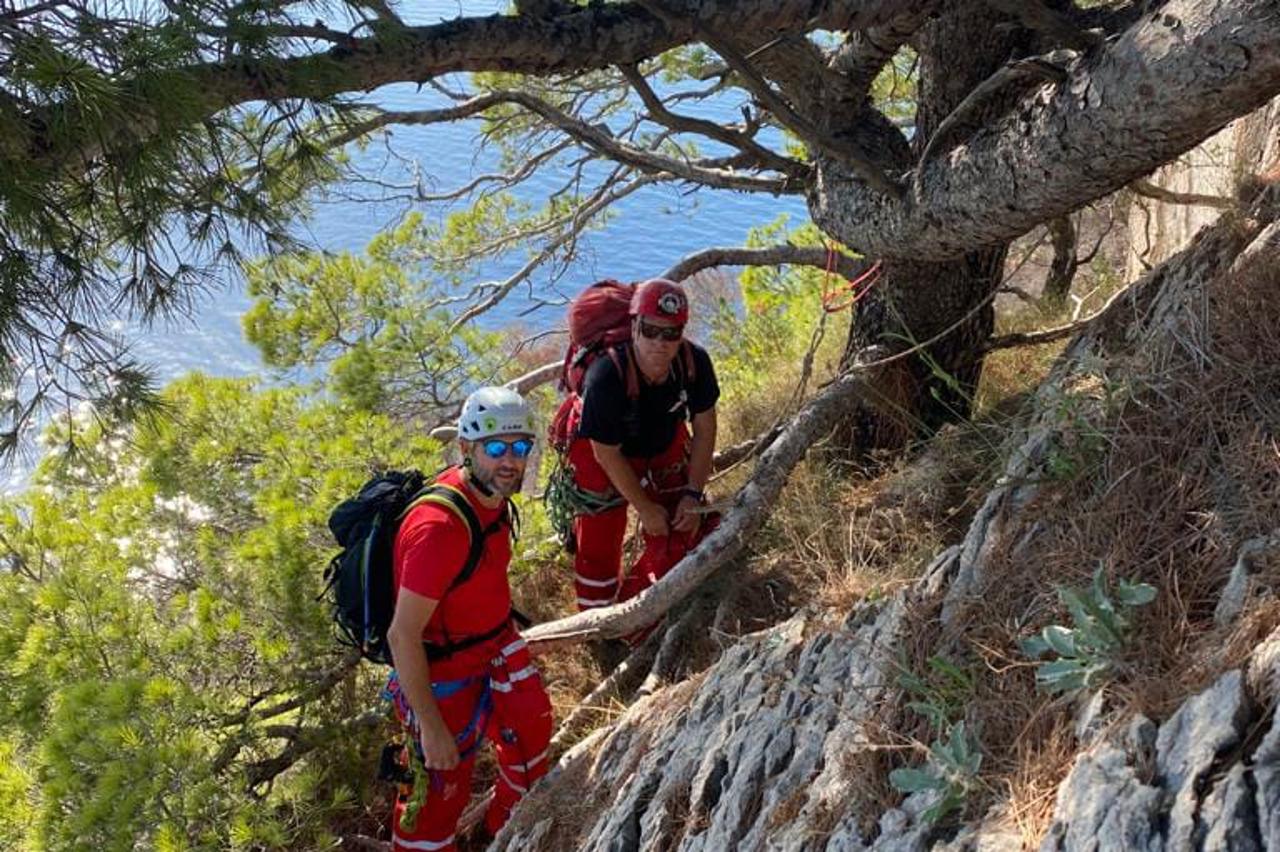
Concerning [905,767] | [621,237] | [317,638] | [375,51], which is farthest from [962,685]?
[621,237]

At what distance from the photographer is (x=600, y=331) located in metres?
4.49

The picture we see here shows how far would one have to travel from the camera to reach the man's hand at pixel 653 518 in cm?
450

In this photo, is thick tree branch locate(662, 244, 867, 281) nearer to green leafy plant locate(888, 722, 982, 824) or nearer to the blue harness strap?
the blue harness strap

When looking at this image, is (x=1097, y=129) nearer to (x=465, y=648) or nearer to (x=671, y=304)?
(x=671, y=304)

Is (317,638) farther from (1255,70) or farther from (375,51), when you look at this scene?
(1255,70)

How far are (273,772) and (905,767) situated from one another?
110 inches

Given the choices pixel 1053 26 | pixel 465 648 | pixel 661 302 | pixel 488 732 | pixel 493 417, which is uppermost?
pixel 661 302

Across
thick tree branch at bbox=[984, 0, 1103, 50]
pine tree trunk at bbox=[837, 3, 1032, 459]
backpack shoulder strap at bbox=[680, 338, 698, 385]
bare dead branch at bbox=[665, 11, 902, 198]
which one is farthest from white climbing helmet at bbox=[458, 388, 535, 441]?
thick tree branch at bbox=[984, 0, 1103, 50]

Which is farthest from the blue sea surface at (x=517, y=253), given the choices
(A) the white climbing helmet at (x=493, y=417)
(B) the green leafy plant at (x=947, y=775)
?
(B) the green leafy plant at (x=947, y=775)

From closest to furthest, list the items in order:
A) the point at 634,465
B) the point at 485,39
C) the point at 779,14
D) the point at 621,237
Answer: the point at 485,39
the point at 779,14
the point at 634,465
the point at 621,237

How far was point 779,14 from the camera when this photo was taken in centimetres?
291

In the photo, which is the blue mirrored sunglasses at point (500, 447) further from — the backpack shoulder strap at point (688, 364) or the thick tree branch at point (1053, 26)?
the thick tree branch at point (1053, 26)

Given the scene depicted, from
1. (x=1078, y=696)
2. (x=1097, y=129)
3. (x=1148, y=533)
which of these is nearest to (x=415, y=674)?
(x=1078, y=696)

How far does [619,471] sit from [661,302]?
2.71 ft
